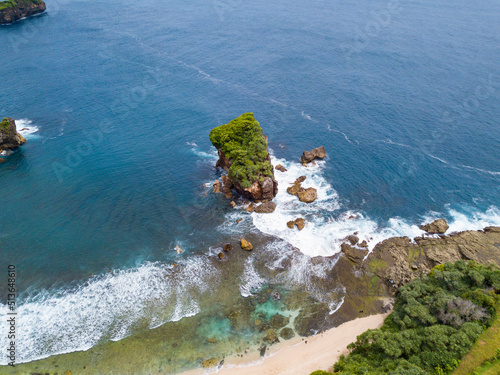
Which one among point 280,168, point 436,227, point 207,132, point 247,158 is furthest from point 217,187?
point 436,227

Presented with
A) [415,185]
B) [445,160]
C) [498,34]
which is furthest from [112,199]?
[498,34]

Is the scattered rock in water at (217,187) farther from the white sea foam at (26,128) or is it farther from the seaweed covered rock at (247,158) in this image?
the white sea foam at (26,128)

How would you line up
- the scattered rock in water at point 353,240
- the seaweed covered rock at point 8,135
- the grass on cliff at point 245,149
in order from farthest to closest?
the seaweed covered rock at point 8,135 → the grass on cliff at point 245,149 → the scattered rock in water at point 353,240

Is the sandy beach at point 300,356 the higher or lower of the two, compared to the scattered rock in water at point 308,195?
lower

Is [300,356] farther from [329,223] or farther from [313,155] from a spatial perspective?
[313,155]

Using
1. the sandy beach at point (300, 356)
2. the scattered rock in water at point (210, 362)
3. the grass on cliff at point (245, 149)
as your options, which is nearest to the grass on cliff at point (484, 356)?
the sandy beach at point (300, 356)

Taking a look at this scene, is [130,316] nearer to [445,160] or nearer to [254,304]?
[254,304]

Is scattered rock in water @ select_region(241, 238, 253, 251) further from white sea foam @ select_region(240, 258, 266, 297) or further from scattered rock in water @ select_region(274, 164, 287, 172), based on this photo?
scattered rock in water @ select_region(274, 164, 287, 172)
